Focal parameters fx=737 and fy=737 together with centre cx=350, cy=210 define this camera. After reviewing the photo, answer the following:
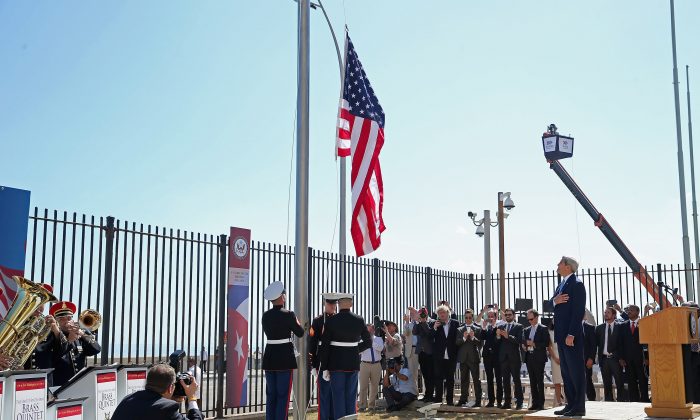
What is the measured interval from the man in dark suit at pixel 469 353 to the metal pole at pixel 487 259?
490 cm

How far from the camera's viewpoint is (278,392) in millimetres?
9633

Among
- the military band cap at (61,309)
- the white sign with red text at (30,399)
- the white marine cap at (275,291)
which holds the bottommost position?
the white sign with red text at (30,399)

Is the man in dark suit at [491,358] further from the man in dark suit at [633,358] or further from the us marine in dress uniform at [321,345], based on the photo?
the us marine in dress uniform at [321,345]

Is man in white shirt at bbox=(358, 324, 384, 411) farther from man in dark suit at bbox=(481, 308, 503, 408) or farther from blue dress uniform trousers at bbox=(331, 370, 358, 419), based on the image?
blue dress uniform trousers at bbox=(331, 370, 358, 419)

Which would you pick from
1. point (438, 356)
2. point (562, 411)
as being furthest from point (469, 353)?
point (562, 411)

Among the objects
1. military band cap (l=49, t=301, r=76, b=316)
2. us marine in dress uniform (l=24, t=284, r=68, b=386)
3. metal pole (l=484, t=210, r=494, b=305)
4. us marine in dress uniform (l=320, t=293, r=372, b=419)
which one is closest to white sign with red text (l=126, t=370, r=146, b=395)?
us marine in dress uniform (l=24, t=284, r=68, b=386)

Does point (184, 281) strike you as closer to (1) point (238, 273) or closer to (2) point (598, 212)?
(1) point (238, 273)

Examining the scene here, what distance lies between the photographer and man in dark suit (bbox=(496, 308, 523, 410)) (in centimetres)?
1377

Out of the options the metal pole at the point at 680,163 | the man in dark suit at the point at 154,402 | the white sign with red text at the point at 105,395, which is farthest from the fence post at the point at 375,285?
the metal pole at the point at 680,163

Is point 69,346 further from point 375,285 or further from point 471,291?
point 471,291

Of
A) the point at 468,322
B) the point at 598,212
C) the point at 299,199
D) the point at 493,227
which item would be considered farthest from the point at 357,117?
the point at 598,212

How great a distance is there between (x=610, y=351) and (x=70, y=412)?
1025cm

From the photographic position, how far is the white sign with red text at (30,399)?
5457 mm

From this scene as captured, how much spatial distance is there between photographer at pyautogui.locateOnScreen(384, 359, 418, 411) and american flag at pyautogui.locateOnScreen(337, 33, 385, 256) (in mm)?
5419
